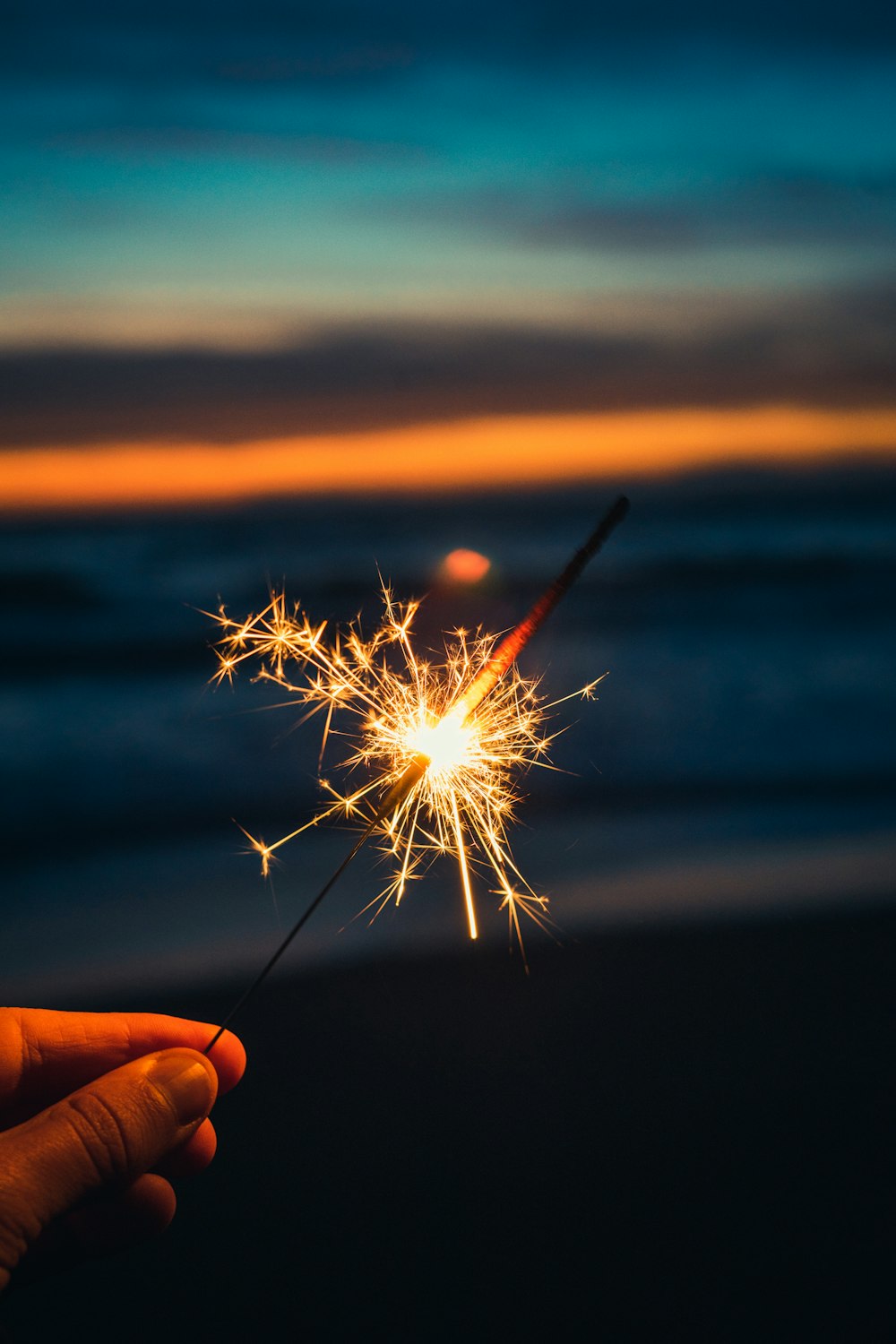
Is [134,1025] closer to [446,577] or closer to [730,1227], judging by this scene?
[730,1227]

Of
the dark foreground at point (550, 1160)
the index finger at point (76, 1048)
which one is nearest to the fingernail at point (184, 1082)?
the index finger at point (76, 1048)

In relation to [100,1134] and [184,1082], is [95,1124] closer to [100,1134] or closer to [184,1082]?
[100,1134]

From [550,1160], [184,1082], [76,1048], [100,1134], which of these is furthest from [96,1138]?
[550,1160]

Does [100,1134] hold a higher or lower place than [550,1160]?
higher

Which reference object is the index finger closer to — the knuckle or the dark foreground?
the knuckle

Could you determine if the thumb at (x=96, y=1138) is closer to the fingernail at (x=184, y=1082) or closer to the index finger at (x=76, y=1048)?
the fingernail at (x=184, y=1082)

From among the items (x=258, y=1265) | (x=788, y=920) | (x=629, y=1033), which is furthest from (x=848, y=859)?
(x=258, y=1265)
